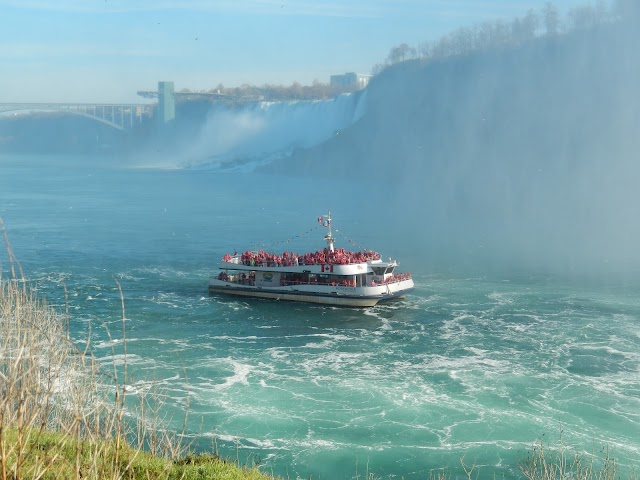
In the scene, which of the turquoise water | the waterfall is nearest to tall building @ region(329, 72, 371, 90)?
the waterfall

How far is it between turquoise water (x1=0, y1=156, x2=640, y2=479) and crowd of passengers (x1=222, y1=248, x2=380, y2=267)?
1.96m

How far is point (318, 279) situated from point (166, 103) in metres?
112

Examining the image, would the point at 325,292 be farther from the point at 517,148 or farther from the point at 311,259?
the point at 517,148

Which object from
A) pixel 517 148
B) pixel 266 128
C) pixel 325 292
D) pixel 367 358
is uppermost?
pixel 266 128

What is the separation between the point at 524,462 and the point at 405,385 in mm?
4992

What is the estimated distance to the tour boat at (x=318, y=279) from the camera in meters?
30.3

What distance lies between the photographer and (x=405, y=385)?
68.0 feet

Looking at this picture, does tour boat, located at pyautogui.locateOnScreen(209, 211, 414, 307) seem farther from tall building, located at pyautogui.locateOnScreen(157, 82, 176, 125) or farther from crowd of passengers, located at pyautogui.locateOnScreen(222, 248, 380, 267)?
tall building, located at pyautogui.locateOnScreen(157, 82, 176, 125)

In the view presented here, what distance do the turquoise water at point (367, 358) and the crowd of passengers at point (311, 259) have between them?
6.44 ft

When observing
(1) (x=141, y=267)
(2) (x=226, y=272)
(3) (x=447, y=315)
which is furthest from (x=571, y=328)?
(1) (x=141, y=267)

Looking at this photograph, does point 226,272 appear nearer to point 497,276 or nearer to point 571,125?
point 497,276

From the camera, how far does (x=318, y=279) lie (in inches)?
1238

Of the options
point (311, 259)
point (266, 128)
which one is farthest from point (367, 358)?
point (266, 128)

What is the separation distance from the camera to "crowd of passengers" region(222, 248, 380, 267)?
102 feet
